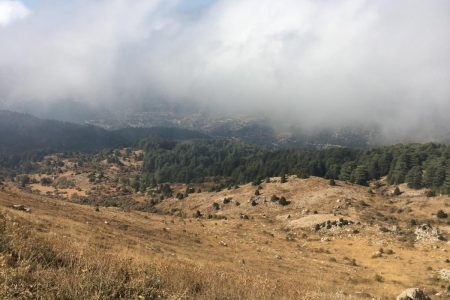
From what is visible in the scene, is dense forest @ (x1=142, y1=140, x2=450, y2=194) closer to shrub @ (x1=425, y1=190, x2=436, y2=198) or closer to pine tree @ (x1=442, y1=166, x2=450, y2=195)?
pine tree @ (x1=442, y1=166, x2=450, y2=195)

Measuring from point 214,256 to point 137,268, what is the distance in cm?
2301

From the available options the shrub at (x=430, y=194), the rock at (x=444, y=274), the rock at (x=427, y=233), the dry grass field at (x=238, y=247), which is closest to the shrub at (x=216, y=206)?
the dry grass field at (x=238, y=247)

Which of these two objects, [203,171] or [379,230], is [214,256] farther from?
[203,171]

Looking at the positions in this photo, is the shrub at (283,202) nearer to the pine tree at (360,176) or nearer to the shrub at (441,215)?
Answer: the shrub at (441,215)

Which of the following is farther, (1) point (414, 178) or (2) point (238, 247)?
(1) point (414, 178)

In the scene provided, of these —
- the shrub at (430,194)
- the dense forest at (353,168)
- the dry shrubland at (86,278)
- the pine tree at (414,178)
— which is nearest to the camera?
the dry shrubland at (86,278)

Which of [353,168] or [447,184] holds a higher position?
[353,168]

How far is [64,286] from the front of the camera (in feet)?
21.7

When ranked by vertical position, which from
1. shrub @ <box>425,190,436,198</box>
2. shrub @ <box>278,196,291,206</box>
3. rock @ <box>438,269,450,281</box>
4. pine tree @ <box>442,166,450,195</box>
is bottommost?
shrub @ <box>278,196,291,206</box>

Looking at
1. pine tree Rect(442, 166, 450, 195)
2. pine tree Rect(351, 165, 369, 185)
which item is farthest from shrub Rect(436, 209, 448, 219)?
pine tree Rect(351, 165, 369, 185)

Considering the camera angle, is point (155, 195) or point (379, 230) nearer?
point (379, 230)

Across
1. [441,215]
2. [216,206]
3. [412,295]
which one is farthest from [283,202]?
[412,295]

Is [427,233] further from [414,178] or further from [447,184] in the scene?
[414,178]

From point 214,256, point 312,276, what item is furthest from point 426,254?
point 214,256
